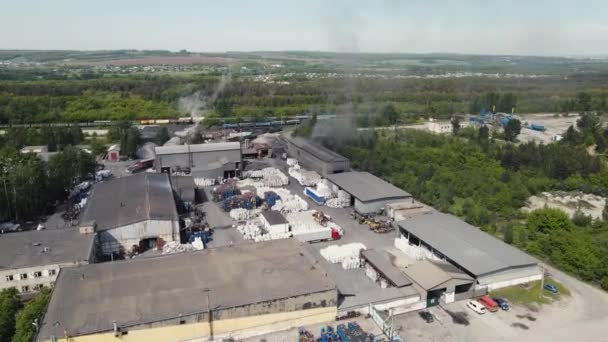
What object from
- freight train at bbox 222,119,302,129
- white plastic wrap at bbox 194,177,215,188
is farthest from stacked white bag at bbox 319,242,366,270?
freight train at bbox 222,119,302,129

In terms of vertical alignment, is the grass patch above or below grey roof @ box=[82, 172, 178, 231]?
below

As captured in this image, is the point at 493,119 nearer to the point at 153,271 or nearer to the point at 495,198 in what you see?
the point at 495,198

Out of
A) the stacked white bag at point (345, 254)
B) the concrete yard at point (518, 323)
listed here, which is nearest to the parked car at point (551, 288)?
the concrete yard at point (518, 323)

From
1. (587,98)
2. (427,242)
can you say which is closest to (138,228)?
(427,242)

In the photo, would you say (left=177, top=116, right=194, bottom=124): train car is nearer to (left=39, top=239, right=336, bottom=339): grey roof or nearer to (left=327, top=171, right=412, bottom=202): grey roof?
(left=327, top=171, right=412, bottom=202): grey roof

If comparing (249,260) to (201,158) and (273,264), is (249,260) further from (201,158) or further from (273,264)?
(201,158)

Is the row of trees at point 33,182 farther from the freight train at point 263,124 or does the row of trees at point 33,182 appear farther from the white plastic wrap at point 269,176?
the freight train at point 263,124

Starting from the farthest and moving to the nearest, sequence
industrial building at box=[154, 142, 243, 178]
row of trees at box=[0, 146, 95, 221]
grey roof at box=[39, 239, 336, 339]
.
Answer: industrial building at box=[154, 142, 243, 178] → row of trees at box=[0, 146, 95, 221] → grey roof at box=[39, 239, 336, 339]
